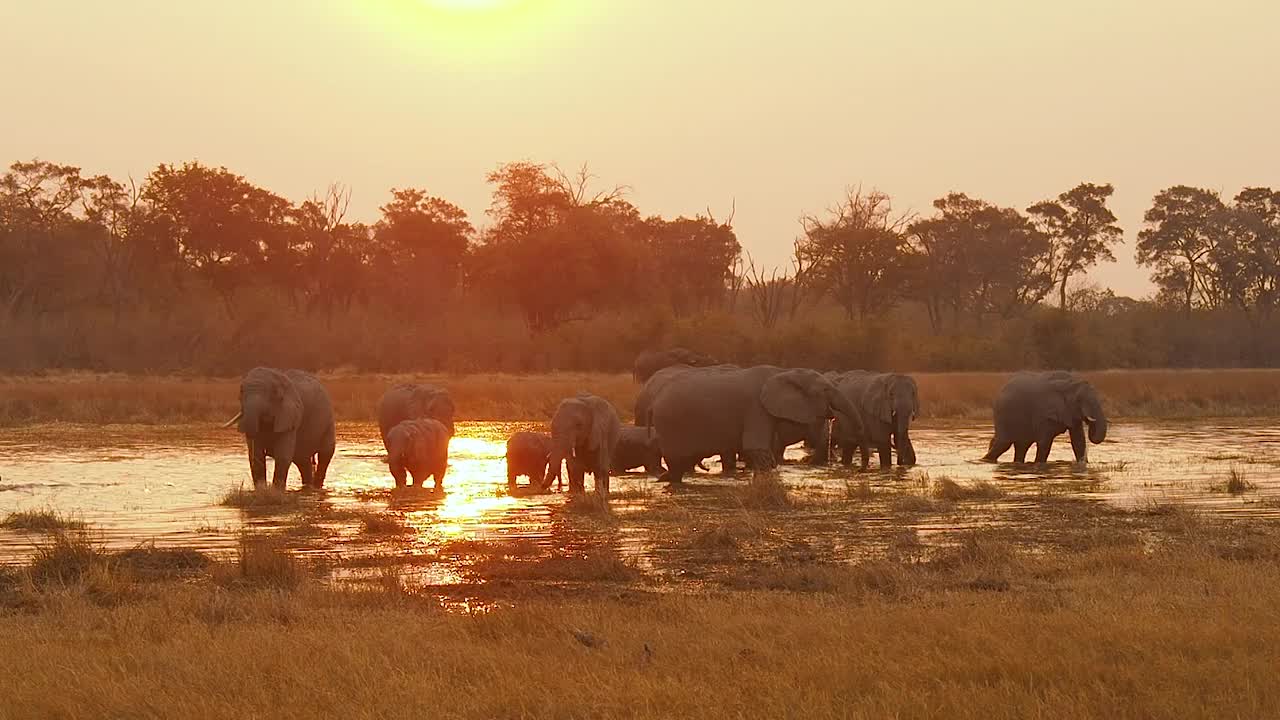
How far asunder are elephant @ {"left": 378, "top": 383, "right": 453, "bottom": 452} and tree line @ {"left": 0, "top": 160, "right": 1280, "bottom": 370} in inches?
1176

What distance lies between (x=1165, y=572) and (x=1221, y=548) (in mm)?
1762

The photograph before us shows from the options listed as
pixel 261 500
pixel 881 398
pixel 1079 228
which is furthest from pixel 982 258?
pixel 261 500

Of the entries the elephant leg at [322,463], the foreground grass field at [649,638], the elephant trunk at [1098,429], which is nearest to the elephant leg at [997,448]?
the elephant trunk at [1098,429]

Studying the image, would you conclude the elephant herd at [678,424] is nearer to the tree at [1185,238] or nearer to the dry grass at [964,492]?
the dry grass at [964,492]

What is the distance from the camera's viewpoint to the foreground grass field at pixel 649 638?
25.2 ft

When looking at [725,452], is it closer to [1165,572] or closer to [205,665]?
[1165,572]

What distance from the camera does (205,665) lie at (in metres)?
8.41

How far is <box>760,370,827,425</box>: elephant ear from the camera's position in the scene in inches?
843

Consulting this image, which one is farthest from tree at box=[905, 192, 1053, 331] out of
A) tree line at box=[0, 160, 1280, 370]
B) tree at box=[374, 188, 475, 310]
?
tree at box=[374, 188, 475, 310]

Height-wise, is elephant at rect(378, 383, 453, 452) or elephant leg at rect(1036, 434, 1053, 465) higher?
elephant at rect(378, 383, 453, 452)

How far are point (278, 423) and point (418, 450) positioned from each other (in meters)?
1.83

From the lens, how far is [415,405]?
24.3 meters

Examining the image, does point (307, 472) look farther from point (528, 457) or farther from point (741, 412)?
point (741, 412)

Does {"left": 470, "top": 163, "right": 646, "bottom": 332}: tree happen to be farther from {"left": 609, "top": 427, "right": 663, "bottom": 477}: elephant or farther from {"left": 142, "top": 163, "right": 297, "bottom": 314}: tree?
{"left": 609, "top": 427, "right": 663, "bottom": 477}: elephant
